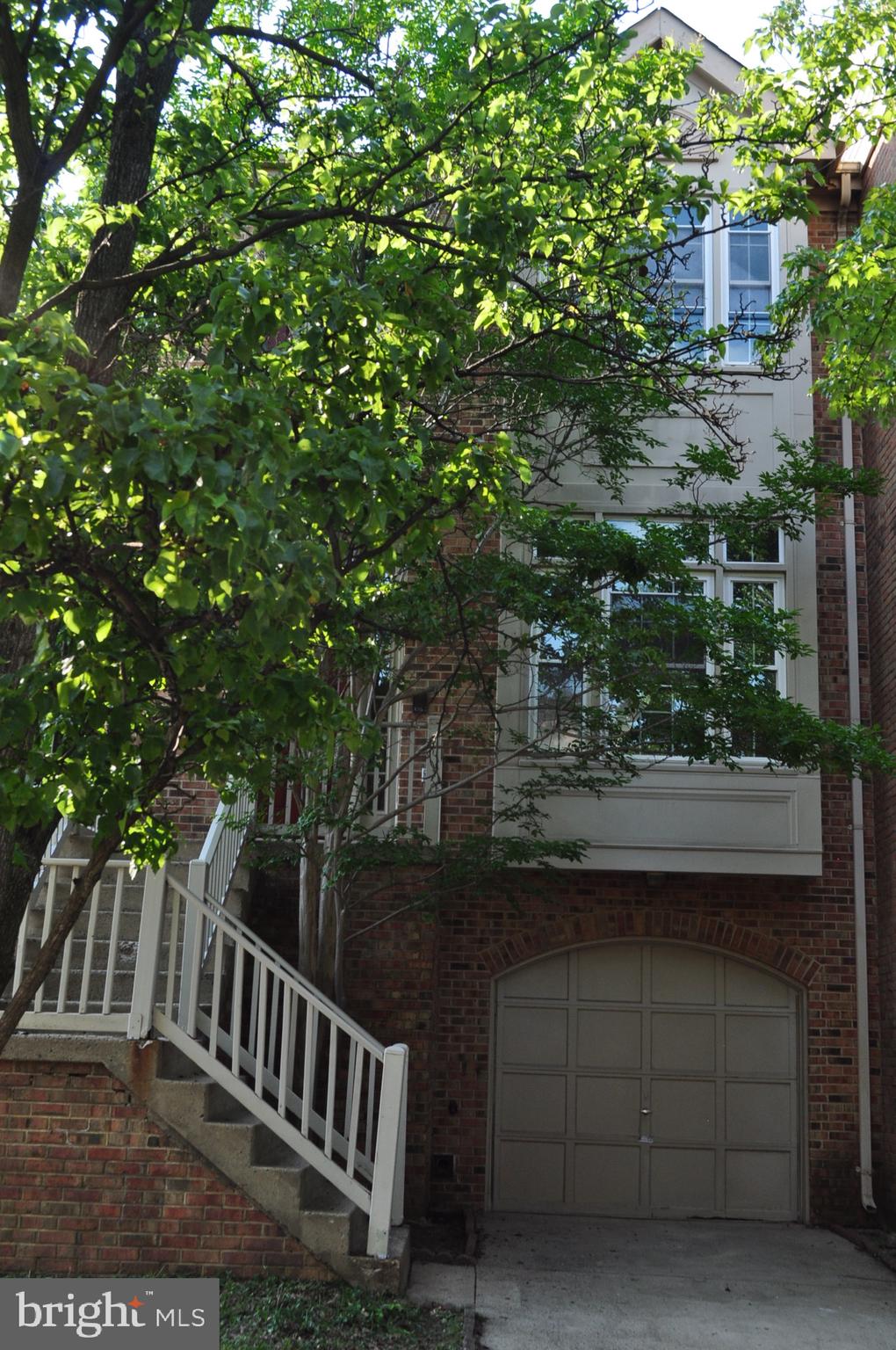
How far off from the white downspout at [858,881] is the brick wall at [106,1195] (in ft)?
18.3

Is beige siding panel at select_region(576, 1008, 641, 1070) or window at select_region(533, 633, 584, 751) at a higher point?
window at select_region(533, 633, 584, 751)

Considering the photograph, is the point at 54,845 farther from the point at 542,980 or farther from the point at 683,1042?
the point at 683,1042

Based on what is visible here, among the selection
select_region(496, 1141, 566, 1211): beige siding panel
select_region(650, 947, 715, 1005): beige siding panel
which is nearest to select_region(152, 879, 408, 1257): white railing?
select_region(496, 1141, 566, 1211): beige siding panel

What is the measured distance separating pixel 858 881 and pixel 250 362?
26.7 feet

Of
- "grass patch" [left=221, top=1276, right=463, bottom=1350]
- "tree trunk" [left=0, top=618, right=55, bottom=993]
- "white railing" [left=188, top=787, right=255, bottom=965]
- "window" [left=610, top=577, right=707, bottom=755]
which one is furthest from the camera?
"window" [left=610, top=577, right=707, bottom=755]

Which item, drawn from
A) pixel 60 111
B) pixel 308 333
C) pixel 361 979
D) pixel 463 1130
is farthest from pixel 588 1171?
pixel 60 111

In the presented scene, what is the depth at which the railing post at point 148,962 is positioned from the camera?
275 inches

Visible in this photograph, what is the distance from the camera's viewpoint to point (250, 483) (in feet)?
11.7

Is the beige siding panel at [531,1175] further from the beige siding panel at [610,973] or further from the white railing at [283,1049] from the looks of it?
the white railing at [283,1049]

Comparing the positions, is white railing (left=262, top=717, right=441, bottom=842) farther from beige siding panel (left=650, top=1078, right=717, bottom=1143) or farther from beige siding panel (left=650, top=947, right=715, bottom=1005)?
beige siding panel (left=650, top=1078, right=717, bottom=1143)

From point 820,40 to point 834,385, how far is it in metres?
2.10

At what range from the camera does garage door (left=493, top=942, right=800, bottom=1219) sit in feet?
34.6

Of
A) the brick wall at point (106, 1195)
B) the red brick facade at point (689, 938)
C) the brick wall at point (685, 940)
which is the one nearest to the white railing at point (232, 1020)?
the brick wall at point (106, 1195)

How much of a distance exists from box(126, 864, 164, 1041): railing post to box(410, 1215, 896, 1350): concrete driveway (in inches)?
90.7
